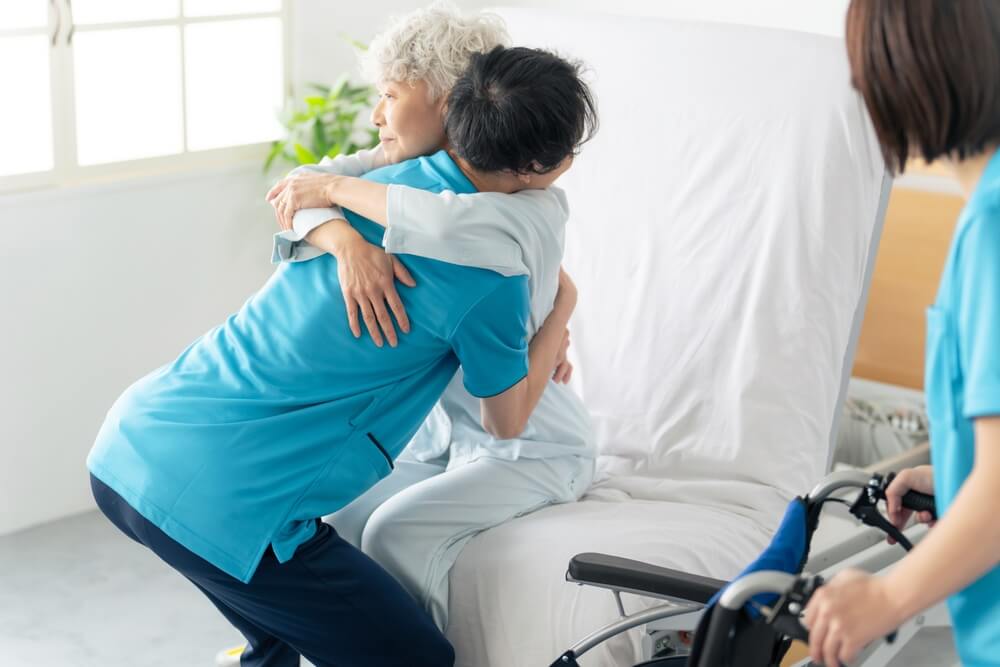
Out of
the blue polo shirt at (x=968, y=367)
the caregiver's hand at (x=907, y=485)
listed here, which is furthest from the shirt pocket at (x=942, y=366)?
the caregiver's hand at (x=907, y=485)

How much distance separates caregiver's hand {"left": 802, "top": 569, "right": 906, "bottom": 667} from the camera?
0.95m

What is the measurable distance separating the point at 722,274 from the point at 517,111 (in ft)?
2.46

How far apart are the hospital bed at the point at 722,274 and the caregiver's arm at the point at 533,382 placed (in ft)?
0.76

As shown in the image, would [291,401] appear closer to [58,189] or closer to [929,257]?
[58,189]

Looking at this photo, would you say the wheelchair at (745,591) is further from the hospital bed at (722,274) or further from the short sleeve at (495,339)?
the hospital bed at (722,274)

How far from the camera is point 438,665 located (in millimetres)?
1612

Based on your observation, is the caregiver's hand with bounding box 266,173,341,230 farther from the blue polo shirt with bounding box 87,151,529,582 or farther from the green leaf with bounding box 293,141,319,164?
the green leaf with bounding box 293,141,319,164

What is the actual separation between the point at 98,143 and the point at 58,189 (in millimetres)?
222

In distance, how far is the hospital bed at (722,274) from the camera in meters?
2.01

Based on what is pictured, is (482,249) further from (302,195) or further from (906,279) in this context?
(906,279)

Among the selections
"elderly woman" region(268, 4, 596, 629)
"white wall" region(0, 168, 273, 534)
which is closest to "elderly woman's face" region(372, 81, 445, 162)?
"elderly woman" region(268, 4, 596, 629)

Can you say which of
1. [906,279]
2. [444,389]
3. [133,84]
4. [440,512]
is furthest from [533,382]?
[133,84]

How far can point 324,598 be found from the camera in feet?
4.96

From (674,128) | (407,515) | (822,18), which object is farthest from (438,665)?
(822,18)
